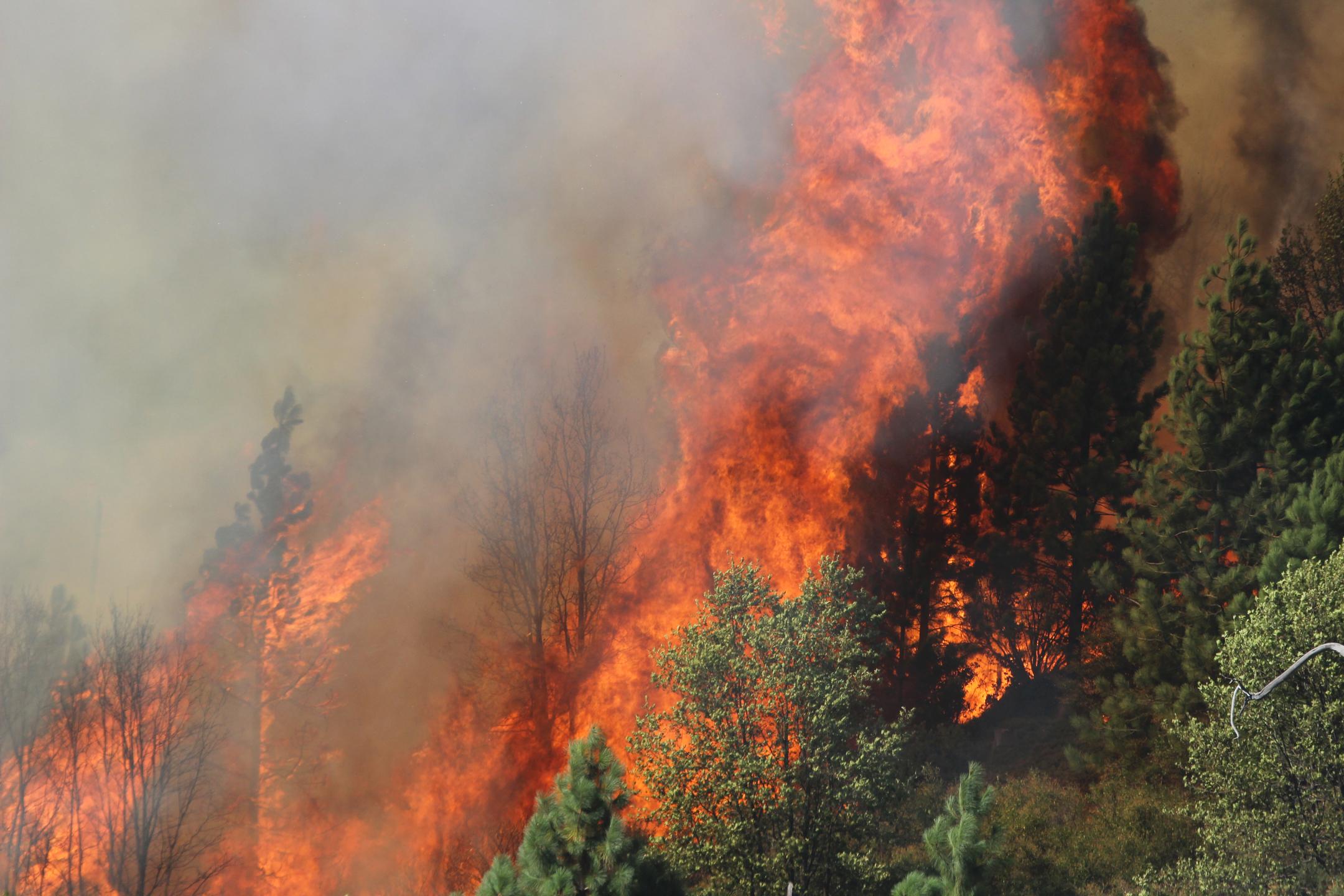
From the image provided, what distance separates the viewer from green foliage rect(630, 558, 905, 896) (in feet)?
84.4

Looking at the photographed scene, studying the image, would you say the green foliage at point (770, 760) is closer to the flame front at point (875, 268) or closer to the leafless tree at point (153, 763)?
the flame front at point (875, 268)

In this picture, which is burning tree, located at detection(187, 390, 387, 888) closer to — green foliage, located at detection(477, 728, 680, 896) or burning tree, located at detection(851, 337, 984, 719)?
green foliage, located at detection(477, 728, 680, 896)

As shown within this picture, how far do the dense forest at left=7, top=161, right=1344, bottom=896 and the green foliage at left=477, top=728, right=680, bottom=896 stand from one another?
90 mm

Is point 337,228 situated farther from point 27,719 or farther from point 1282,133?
point 1282,133

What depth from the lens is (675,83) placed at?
44031 mm

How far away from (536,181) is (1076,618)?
27237 millimetres

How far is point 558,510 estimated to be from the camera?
4212 cm

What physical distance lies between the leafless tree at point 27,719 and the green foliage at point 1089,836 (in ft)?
103

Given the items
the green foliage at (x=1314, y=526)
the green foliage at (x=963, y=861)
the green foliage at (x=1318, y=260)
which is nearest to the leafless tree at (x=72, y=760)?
the green foliage at (x=963, y=861)

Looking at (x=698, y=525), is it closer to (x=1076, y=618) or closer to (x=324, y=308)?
(x=1076, y=618)

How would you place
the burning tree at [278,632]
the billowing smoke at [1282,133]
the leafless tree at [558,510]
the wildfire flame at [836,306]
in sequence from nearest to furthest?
the burning tree at [278,632] < the wildfire flame at [836,306] < the leafless tree at [558,510] < the billowing smoke at [1282,133]

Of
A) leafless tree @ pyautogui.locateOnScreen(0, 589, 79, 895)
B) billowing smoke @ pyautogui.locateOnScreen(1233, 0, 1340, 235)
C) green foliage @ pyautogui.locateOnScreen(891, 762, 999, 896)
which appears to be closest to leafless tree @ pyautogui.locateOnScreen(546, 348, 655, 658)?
leafless tree @ pyautogui.locateOnScreen(0, 589, 79, 895)

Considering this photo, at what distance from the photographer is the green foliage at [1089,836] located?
2928 cm

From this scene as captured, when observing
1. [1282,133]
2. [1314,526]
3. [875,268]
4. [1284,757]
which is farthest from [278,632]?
[1282,133]
